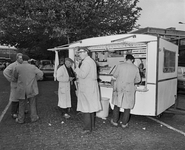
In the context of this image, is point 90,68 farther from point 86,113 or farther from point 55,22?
point 55,22

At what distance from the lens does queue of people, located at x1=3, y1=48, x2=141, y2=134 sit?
4.44m

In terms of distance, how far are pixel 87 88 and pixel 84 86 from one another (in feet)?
0.26

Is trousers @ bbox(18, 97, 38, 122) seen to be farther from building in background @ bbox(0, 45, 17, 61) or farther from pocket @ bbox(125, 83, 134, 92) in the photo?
building in background @ bbox(0, 45, 17, 61)

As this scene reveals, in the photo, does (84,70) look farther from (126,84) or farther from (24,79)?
(24,79)

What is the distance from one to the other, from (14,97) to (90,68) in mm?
2309

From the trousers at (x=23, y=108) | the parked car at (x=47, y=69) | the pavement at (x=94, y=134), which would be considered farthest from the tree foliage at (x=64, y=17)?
the pavement at (x=94, y=134)

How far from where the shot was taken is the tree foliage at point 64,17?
1100 cm

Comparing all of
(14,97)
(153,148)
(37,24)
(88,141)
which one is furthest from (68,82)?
(37,24)

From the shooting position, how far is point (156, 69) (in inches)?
202

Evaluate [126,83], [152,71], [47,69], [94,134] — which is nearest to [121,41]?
[152,71]

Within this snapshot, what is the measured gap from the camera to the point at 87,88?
4426 mm

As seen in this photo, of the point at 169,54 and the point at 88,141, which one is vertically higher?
the point at 169,54

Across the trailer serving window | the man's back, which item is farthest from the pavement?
the trailer serving window

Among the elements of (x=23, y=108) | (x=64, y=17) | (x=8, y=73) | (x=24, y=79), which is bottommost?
(x=23, y=108)
